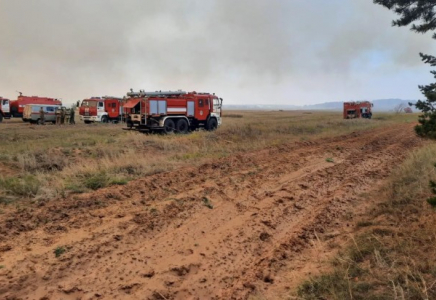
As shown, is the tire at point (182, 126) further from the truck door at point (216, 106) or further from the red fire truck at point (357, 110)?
the red fire truck at point (357, 110)

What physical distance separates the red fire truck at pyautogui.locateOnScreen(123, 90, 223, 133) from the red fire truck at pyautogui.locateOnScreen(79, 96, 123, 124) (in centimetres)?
1511

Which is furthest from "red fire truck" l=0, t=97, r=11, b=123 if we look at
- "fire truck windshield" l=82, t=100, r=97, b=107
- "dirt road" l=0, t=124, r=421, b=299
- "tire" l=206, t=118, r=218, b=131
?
"dirt road" l=0, t=124, r=421, b=299

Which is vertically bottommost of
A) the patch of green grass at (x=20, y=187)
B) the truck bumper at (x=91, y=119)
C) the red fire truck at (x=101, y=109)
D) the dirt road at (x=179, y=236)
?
the dirt road at (x=179, y=236)

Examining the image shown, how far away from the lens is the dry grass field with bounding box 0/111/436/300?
375 cm

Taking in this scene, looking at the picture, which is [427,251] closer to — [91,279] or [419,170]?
[91,279]

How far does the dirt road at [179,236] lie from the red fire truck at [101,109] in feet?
101

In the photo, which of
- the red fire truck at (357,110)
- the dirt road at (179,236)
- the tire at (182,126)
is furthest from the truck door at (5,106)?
the red fire truck at (357,110)

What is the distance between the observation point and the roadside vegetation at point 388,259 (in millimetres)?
3350

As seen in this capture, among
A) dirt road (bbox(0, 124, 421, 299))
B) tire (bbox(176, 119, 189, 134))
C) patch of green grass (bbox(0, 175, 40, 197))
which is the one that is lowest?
dirt road (bbox(0, 124, 421, 299))

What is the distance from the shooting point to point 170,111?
2267 centimetres

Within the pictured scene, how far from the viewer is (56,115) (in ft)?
124

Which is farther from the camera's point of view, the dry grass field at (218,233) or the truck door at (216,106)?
the truck door at (216,106)

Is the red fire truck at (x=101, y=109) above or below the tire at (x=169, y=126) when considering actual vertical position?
above

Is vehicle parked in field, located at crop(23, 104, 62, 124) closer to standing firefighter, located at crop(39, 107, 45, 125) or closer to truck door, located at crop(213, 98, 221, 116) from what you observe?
standing firefighter, located at crop(39, 107, 45, 125)
